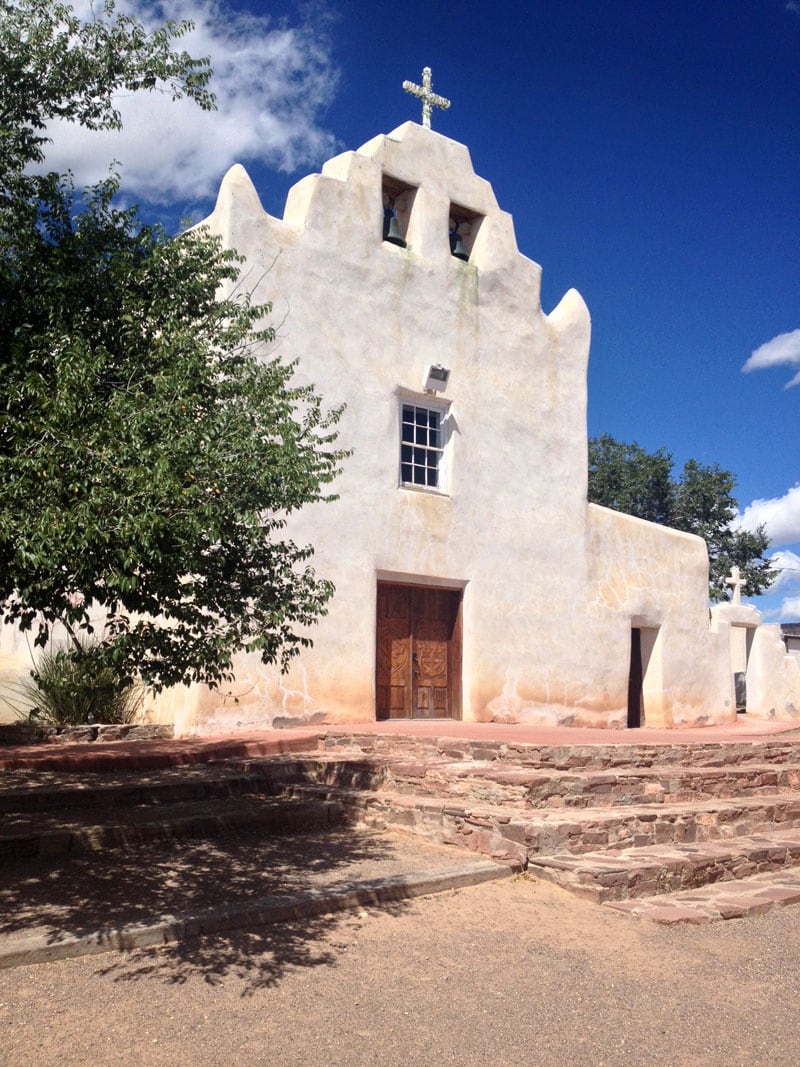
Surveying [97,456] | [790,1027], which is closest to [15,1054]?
[97,456]

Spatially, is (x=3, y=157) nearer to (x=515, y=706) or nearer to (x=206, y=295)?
(x=206, y=295)

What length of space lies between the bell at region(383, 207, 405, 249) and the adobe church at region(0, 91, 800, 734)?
0.04 m

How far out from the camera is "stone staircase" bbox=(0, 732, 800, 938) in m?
7.29

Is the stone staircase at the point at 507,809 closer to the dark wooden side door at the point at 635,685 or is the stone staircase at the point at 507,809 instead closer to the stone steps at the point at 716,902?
the stone steps at the point at 716,902

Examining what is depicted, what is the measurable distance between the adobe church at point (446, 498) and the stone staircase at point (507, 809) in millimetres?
2356

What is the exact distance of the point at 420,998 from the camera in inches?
196

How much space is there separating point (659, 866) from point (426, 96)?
1220cm

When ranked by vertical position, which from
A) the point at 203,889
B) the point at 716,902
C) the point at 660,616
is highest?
the point at 660,616

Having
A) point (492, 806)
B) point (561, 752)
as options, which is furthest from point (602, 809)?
point (492, 806)

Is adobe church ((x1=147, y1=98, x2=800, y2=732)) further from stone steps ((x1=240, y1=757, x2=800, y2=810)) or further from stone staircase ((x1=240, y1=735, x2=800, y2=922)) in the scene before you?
stone staircase ((x1=240, y1=735, x2=800, y2=922))

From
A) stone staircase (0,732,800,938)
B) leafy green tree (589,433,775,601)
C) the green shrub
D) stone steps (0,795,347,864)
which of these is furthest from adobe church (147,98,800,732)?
leafy green tree (589,433,775,601)

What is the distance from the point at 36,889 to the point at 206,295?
421cm

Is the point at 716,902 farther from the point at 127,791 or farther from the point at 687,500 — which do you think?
the point at 687,500

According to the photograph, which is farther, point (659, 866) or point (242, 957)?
point (659, 866)
